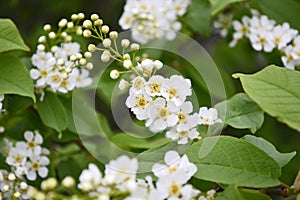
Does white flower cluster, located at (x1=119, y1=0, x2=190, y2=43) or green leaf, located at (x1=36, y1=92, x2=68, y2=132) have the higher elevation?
white flower cluster, located at (x1=119, y1=0, x2=190, y2=43)

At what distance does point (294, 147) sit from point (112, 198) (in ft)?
6.27

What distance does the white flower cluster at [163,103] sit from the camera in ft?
5.22

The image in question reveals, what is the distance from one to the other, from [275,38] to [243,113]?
1.74ft

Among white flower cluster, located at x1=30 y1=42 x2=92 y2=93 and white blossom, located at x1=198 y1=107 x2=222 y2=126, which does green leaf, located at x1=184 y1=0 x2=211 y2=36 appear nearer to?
white flower cluster, located at x1=30 y1=42 x2=92 y2=93

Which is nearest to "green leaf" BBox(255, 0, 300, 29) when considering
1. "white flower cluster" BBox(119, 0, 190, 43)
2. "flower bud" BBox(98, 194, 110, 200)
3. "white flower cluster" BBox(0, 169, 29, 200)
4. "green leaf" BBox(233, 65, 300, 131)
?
"white flower cluster" BBox(119, 0, 190, 43)

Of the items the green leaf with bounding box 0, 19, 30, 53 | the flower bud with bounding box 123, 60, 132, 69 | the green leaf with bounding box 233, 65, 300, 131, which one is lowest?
the green leaf with bounding box 233, 65, 300, 131

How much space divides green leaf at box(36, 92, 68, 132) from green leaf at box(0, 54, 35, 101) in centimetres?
23

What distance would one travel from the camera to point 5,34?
6.33ft

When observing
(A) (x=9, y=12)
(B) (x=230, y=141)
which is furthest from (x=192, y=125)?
(A) (x=9, y=12)

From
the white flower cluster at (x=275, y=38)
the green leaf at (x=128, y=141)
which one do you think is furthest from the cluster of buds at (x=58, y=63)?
the white flower cluster at (x=275, y=38)

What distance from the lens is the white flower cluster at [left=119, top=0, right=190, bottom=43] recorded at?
8.15 ft

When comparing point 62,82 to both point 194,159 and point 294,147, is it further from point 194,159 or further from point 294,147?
point 294,147

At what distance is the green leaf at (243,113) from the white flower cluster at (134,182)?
42 centimetres

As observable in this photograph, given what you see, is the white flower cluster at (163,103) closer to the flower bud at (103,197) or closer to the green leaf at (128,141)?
the flower bud at (103,197)
